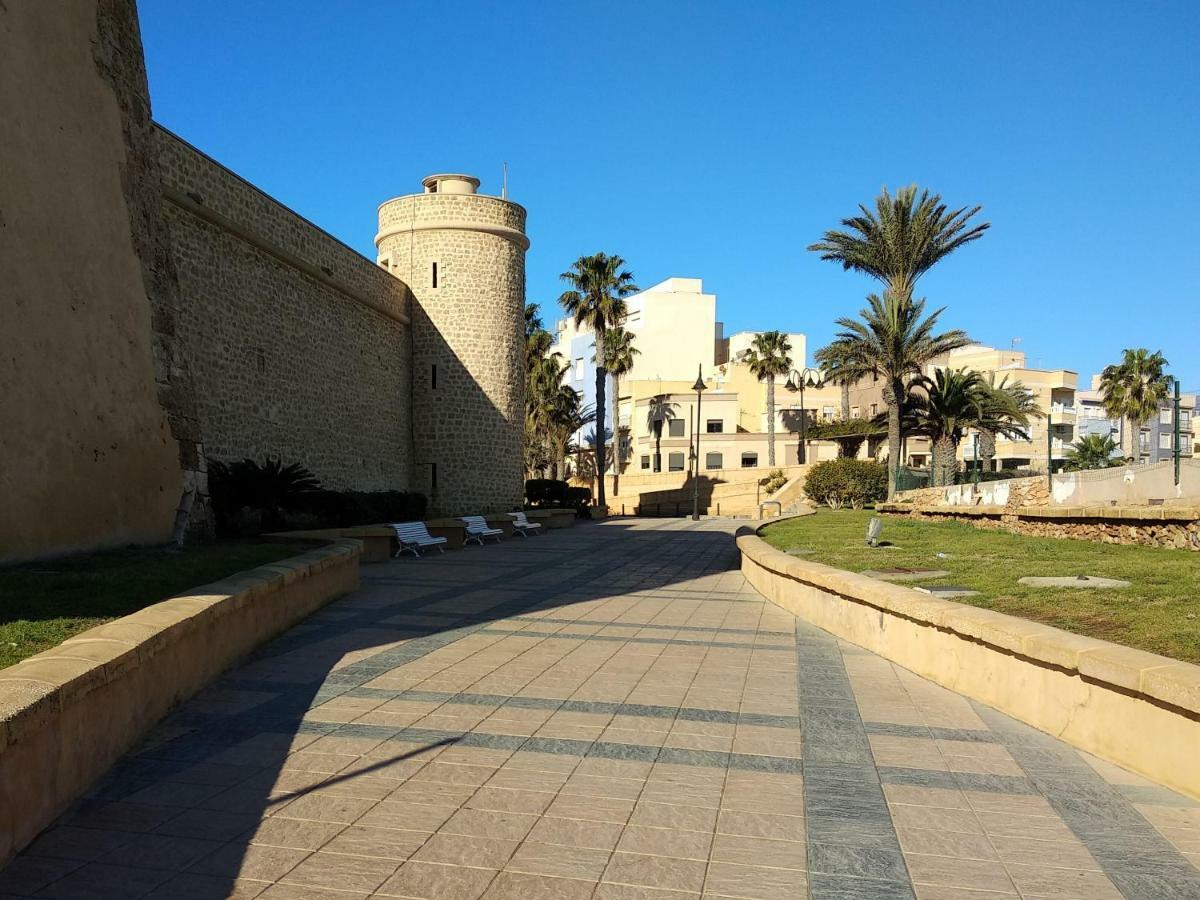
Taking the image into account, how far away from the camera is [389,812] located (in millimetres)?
3686

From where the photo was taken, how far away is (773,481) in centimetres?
4372

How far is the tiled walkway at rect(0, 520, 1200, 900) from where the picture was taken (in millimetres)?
3119

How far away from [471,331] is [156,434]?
54.4ft

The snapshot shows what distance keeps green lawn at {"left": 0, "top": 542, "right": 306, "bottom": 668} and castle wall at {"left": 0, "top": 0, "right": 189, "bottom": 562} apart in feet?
1.83

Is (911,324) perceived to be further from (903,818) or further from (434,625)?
(903,818)

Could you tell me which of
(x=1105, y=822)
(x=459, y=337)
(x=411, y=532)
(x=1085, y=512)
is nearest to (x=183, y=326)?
(x=411, y=532)

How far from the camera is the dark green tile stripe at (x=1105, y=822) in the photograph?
3061 millimetres

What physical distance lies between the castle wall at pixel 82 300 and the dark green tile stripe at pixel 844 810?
7180mm

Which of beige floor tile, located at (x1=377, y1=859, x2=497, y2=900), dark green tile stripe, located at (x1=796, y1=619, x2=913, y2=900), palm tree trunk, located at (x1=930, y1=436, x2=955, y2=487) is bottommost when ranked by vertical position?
beige floor tile, located at (x1=377, y1=859, x2=497, y2=900)

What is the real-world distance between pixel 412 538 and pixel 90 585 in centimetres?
884

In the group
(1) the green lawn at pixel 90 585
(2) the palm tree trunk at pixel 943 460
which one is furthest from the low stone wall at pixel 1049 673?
(2) the palm tree trunk at pixel 943 460

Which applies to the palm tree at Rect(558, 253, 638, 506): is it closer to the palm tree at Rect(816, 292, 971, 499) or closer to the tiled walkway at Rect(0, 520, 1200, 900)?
the palm tree at Rect(816, 292, 971, 499)

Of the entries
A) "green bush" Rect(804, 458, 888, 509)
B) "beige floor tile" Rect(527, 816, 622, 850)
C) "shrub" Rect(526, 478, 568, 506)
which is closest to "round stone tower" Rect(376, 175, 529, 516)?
"shrub" Rect(526, 478, 568, 506)

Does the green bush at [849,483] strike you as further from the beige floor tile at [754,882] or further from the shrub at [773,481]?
the beige floor tile at [754,882]
